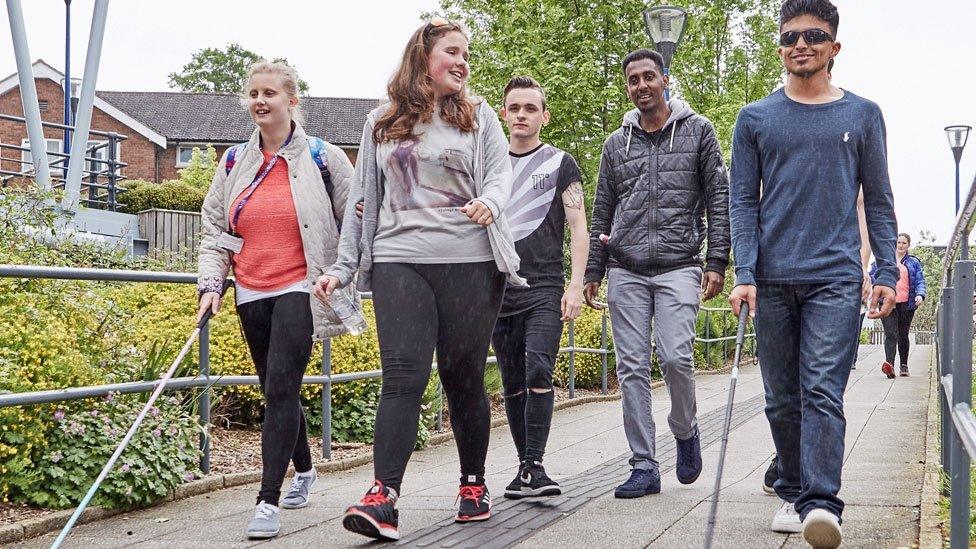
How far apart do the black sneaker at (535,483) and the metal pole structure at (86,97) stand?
451 inches

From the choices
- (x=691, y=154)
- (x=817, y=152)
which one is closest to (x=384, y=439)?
(x=817, y=152)

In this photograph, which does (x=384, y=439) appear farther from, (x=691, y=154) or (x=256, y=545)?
(x=691, y=154)

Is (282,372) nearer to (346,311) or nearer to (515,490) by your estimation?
(346,311)

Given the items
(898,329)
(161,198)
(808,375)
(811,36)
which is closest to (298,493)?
(808,375)

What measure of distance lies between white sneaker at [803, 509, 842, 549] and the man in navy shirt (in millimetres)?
163

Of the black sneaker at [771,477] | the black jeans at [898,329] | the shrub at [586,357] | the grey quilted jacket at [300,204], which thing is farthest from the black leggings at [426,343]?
the black jeans at [898,329]

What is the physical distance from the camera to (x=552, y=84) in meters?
27.0

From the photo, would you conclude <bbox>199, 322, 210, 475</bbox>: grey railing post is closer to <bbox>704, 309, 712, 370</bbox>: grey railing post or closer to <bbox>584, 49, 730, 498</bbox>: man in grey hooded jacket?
<bbox>584, 49, 730, 498</bbox>: man in grey hooded jacket

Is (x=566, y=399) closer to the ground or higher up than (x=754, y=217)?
closer to the ground

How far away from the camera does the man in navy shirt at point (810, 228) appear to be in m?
4.11

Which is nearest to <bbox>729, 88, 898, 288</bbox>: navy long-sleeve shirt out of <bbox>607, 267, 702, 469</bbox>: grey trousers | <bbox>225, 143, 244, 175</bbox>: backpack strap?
<bbox>607, 267, 702, 469</bbox>: grey trousers

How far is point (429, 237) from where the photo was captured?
440 centimetres

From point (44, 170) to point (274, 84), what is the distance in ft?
34.0

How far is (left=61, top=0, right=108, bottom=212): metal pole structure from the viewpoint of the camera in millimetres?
15461
